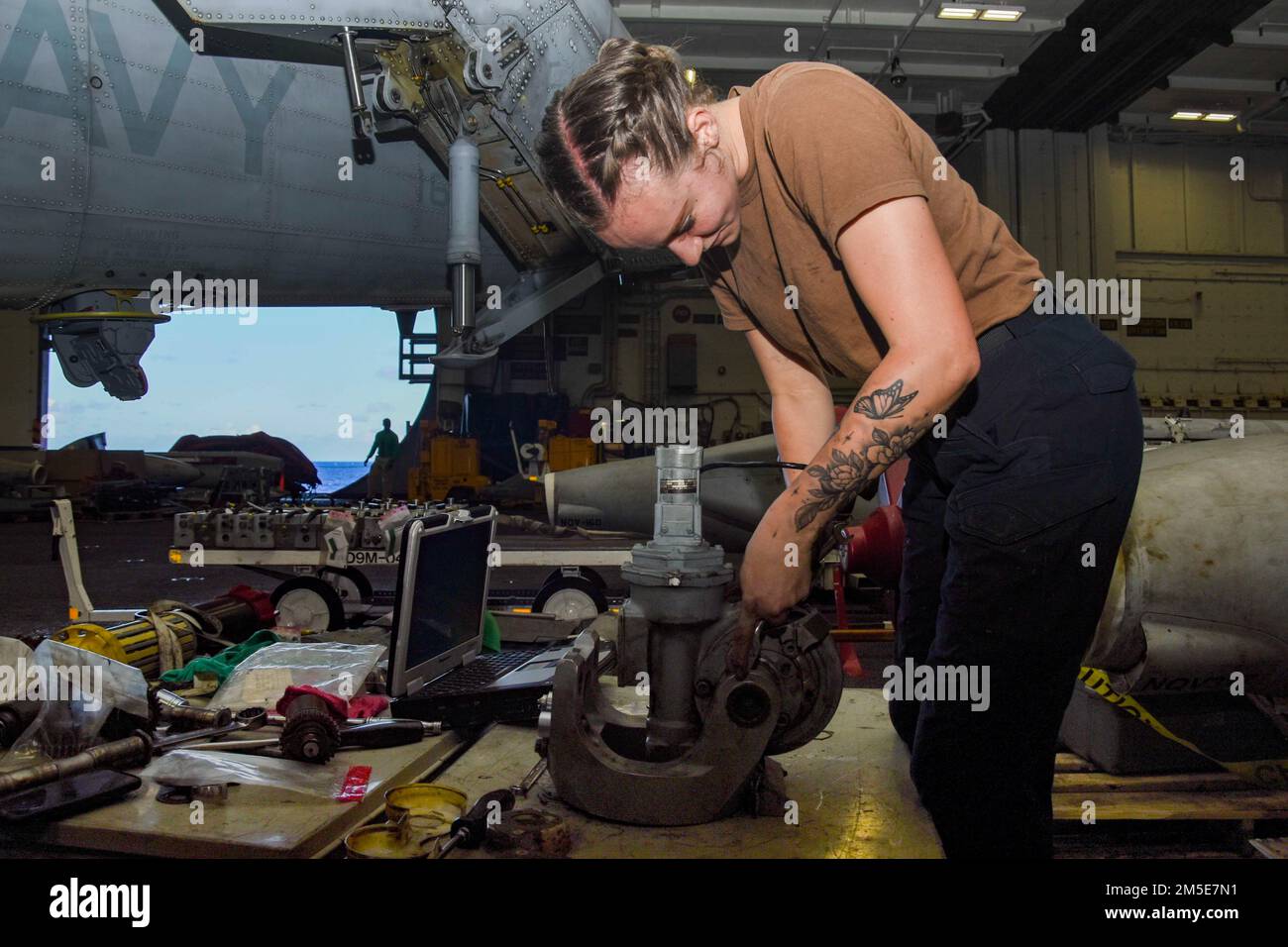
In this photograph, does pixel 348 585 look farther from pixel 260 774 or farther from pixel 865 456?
pixel 865 456

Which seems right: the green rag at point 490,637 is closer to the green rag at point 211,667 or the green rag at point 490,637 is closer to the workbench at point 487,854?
the green rag at point 211,667

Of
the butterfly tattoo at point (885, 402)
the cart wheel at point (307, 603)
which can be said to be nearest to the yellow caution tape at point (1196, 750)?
the butterfly tattoo at point (885, 402)

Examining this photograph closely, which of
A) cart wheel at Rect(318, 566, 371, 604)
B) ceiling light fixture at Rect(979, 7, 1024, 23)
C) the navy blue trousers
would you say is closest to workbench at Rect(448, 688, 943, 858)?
the navy blue trousers

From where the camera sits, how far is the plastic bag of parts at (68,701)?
1.88m

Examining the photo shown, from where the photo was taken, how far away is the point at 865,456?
134 centimetres

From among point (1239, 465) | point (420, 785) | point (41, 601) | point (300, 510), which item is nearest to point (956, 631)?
point (420, 785)

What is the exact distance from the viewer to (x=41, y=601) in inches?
240

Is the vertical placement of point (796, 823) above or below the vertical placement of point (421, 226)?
below

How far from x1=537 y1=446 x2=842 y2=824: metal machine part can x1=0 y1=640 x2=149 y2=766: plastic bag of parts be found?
1.00 m

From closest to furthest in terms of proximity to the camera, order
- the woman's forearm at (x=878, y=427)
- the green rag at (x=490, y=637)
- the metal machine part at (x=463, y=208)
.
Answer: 1. the woman's forearm at (x=878, y=427)
2. the green rag at (x=490, y=637)
3. the metal machine part at (x=463, y=208)

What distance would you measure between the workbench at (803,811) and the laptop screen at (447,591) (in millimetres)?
378

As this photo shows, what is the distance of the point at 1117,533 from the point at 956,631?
30 centimetres

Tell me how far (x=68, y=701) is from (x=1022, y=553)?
189cm
